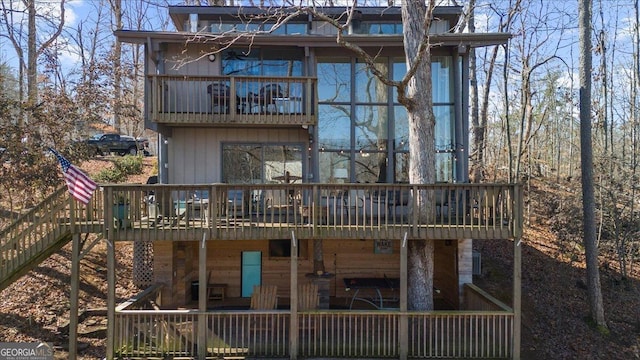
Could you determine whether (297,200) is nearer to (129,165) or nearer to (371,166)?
(371,166)

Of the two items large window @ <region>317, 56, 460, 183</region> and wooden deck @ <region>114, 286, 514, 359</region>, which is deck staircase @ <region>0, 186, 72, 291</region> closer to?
wooden deck @ <region>114, 286, 514, 359</region>

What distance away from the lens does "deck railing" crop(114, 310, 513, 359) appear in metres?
7.84

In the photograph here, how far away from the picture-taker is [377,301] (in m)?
10.8

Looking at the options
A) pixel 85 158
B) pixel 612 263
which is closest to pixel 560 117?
pixel 612 263

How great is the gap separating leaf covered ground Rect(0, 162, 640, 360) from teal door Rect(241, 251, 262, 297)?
Result: 10.2 feet

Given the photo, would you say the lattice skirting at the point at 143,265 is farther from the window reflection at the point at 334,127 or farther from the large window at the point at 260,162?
the window reflection at the point at 334,127

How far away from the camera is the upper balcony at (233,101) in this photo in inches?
382

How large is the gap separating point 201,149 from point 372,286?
5742mm

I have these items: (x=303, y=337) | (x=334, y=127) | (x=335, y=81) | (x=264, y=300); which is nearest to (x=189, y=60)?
(x=335, y=81)

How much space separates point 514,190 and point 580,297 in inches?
286

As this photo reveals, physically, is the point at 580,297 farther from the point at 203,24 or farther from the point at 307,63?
the point at 203,24

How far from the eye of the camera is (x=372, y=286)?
10.3m

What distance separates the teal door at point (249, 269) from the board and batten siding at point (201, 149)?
226cm

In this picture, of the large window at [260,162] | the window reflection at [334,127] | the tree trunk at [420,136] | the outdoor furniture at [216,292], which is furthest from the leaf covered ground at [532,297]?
the window reflection at [334,127]
